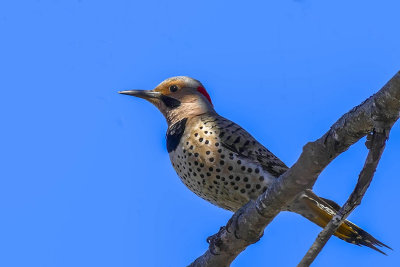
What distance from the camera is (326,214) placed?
204 inches

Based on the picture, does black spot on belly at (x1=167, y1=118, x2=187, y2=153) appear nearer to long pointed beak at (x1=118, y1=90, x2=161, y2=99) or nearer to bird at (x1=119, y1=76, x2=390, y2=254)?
bird at (x1=119, y1=76, x2=390, y2=254)

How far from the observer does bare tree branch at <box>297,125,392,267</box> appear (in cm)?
355

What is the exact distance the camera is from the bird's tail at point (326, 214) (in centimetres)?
506

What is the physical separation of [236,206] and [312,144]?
1.97 metres

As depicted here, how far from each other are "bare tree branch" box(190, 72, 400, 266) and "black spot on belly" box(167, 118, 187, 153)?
138 centimetres

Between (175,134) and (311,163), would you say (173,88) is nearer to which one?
(175,134)

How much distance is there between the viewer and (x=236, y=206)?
5.57 meters

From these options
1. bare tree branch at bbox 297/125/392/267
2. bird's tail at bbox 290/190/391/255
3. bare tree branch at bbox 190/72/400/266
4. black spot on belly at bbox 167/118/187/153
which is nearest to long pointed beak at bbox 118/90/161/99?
black spot on belly at bbox 167/118/187/153

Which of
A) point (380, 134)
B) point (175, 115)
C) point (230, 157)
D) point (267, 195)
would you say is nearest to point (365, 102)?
point (380, 134)

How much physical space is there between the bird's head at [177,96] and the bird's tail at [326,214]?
1432 mm

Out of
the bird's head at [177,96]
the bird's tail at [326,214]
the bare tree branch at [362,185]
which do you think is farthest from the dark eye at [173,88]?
the bare tree branch at [362,185]

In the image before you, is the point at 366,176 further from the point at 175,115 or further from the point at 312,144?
the point at 175,115

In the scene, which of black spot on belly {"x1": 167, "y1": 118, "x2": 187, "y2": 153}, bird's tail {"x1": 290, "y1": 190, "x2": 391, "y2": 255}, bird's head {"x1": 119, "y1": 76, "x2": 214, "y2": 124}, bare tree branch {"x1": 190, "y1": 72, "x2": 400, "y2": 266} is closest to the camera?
bare tree branch {"x1": 190, "y1": 72, "x2": 400, "y2": 266}

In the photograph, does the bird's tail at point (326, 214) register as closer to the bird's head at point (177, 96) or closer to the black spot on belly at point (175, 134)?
the black spot on belly at point (175, 134)
